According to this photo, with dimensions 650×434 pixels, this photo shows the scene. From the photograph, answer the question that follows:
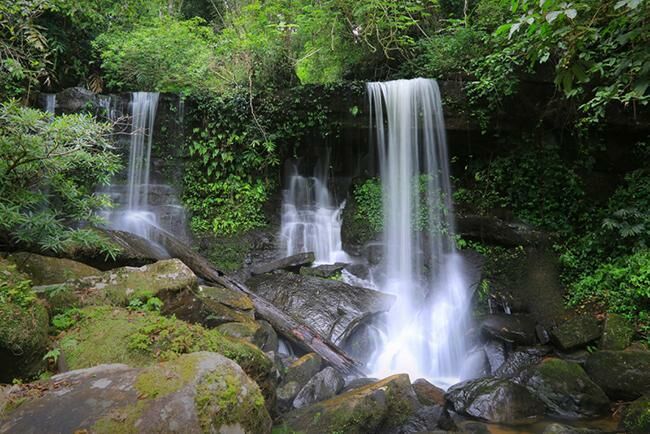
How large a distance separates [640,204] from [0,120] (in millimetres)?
10186

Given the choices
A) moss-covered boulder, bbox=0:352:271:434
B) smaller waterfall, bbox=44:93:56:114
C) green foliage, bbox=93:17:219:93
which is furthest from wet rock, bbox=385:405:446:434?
smaller waterfall, bbox=44:93:56:114

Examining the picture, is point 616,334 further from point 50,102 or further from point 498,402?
point 50,102

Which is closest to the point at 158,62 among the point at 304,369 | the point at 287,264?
the point at 287,264

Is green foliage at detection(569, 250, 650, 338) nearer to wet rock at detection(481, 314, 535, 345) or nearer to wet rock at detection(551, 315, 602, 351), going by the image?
wet rock at detection(551, 315, 602, 351)

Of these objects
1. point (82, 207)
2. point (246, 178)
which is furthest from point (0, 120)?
point (246, 178)

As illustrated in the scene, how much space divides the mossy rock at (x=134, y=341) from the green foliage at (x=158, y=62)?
825 centimetres

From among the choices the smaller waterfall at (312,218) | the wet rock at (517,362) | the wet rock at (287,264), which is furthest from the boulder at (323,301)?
the wet rock at (517,362)

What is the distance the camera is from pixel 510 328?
668cm

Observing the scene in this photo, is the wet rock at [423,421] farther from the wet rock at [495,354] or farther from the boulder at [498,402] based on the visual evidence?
the wet rock at [495,354]

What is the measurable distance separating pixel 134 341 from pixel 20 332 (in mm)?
834

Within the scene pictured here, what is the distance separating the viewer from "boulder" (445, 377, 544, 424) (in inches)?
187

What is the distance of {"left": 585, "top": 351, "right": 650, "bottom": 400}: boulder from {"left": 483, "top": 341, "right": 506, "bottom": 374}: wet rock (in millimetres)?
1205

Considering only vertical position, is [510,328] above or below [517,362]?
above

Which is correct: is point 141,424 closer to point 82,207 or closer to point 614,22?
point 82,207
